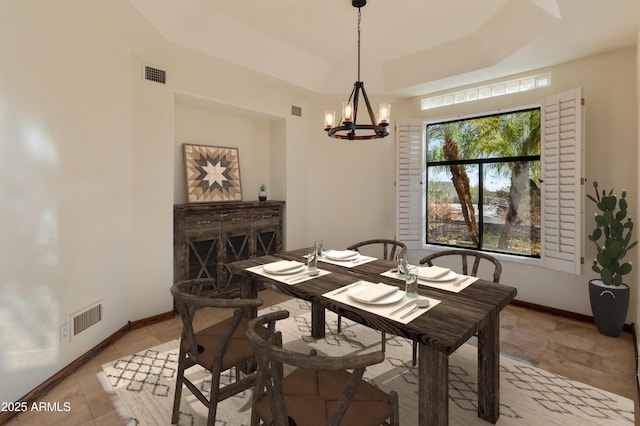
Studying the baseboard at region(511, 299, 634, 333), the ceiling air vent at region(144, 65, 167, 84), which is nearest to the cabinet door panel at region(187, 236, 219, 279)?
the ceiling air vent at region(144, 65, 167, 84)

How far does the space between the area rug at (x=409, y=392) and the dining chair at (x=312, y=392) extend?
0.73m

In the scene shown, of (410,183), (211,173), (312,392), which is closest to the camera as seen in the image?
(312,392)

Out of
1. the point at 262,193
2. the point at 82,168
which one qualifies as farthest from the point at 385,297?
the point at 262,193

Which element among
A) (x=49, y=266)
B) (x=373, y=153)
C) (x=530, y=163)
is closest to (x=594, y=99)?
(x=530, y=163)

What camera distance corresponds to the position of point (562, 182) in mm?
Result: 3223

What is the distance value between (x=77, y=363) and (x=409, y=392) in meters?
2.48

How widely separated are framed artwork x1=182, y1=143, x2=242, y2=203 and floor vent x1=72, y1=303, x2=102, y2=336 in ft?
4.90

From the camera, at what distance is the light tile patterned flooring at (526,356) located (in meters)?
1.88

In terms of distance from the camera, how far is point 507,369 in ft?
7.74

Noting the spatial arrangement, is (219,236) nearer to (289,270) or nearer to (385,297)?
(289,270)

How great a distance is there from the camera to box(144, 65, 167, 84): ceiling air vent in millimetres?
3071

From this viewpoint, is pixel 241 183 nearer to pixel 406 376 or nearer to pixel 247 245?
pixel 247 245

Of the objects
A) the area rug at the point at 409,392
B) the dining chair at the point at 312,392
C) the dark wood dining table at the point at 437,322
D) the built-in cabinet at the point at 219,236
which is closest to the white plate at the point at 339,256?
the dark wood dining table at the point at 437,322

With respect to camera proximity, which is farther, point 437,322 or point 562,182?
point 562,182
